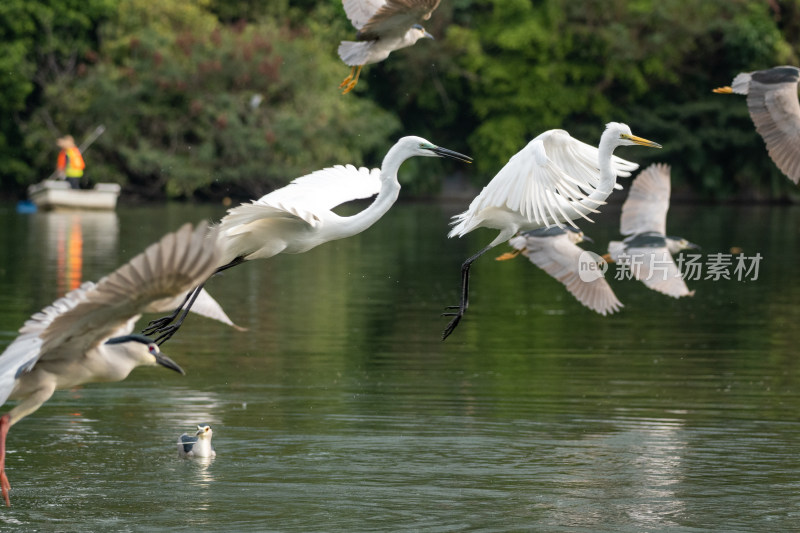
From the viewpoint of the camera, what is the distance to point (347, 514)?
9.94 metres

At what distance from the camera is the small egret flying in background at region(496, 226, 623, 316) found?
1450 cm

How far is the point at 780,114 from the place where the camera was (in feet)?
45.1

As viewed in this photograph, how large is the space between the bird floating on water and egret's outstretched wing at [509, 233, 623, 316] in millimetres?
4393

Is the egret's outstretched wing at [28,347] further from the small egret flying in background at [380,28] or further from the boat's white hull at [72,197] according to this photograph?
the boat's white hull at [72,197]

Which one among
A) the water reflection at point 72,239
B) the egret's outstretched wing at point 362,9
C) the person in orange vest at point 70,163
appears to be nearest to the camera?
the egret's outstretched wing at point 362,9

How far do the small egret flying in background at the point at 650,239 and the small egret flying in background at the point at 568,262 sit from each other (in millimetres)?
579

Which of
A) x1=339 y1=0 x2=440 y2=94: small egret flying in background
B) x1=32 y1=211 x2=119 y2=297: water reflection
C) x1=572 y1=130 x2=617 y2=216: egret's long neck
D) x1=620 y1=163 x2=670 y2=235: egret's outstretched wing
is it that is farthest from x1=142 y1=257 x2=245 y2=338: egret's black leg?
x1=32 y1=211 x2=119 y2=297: water reflection

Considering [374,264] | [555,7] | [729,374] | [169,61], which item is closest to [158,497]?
[729,374]

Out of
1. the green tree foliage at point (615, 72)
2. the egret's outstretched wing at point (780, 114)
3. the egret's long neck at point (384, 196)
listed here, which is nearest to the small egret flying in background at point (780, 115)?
the egret's outstretched wing at point (780, 114)

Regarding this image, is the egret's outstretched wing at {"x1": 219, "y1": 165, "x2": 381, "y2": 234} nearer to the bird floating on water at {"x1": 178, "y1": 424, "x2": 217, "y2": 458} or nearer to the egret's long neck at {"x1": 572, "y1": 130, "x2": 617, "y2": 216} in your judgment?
the egret's long neck at {"x1": 572, "y1": 130, "x2": 617, "y2": 216}

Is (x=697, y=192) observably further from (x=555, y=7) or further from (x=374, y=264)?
(x=374, y=264)

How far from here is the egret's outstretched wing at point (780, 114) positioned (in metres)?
13.6

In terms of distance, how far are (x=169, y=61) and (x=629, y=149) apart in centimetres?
1518

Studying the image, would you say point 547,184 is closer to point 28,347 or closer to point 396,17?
point 396,17
